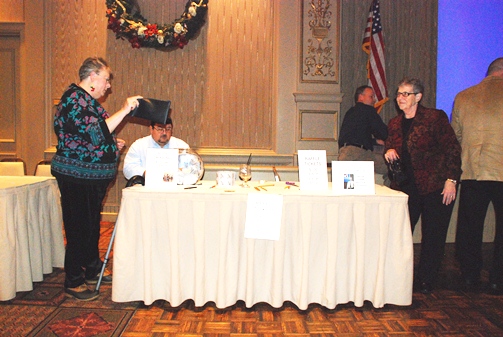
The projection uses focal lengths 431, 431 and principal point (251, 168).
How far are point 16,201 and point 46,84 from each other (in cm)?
302

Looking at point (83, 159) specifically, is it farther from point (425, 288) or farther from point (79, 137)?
point (425, 288)

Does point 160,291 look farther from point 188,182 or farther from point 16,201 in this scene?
point 16,201

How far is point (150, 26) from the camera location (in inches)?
195

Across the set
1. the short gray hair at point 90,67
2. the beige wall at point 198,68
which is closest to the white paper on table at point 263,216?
the short gray hair at point 90,67

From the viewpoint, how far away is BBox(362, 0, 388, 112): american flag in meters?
5.12

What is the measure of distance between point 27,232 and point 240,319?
152 cm

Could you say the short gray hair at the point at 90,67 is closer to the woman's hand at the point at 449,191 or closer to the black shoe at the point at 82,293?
the black shoe at the point at 82,293

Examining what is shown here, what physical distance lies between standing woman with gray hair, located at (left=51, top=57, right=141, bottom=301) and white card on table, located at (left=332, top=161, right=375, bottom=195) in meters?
1.34

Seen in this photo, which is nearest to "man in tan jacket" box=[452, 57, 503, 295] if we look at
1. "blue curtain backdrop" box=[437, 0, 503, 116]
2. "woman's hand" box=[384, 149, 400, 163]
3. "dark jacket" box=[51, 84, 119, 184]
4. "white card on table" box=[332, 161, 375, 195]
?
"woman's hand" box=[384, 149, 400, 163]

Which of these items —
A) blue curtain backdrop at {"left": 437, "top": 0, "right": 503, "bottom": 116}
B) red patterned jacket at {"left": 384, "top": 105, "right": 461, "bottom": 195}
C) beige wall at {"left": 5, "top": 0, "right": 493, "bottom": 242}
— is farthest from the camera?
blue curtain backdrop at {"left": 437, "top": 0, "right": 503, "bottom": 116}

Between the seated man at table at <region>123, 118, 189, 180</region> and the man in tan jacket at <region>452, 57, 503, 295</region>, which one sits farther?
the seated man at table at <region>123, 118, 189, 180</region>

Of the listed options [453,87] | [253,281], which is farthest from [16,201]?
[453,87]

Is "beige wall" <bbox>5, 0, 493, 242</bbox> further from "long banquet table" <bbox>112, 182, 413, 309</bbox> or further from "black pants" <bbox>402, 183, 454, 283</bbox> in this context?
"long banquet table" <bbox>112, 182, 413, 309</bbox>

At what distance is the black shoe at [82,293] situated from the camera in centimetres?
275
